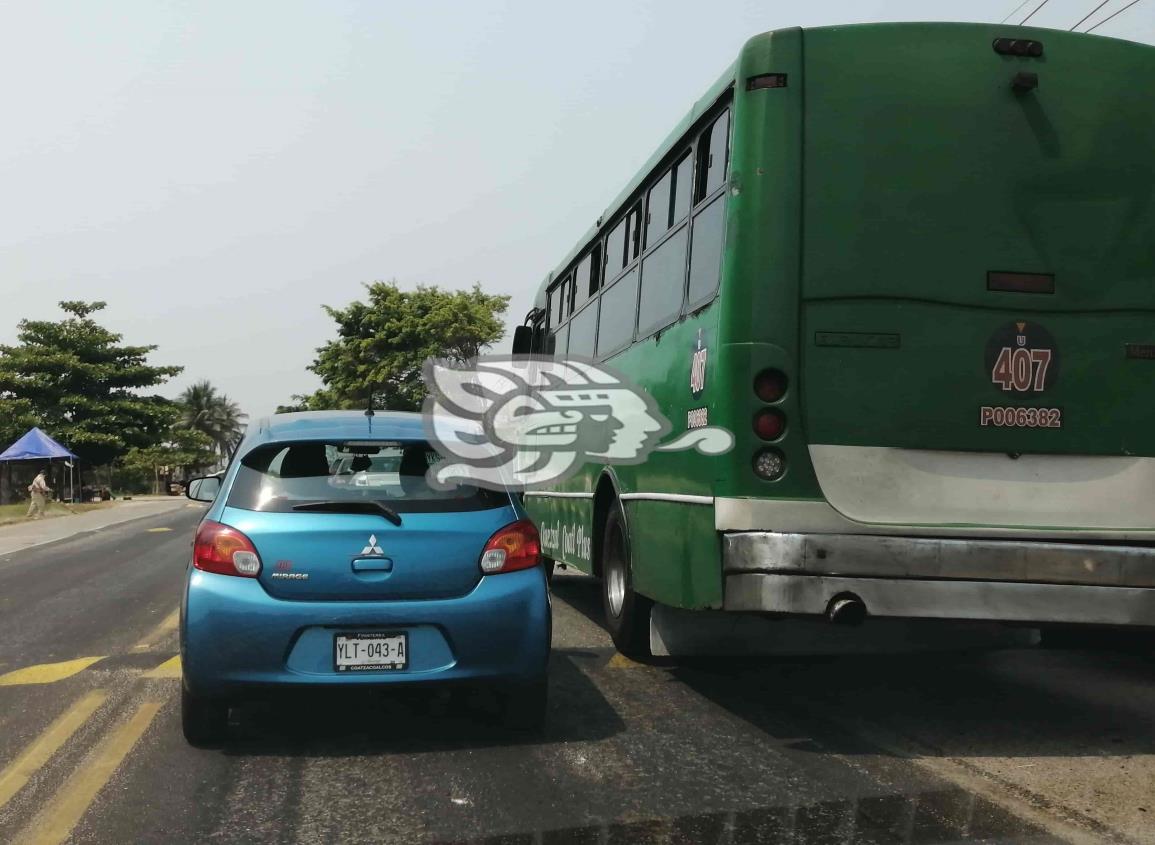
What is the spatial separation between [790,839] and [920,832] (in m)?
0.48

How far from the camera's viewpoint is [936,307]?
5.62 meters

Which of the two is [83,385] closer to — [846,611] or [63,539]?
[63,539]

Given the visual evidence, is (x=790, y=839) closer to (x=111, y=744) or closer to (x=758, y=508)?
(x=758, y=508)

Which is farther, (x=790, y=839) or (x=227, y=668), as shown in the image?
(x=227, y=668)

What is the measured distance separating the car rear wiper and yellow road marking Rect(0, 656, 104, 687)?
10.0ft

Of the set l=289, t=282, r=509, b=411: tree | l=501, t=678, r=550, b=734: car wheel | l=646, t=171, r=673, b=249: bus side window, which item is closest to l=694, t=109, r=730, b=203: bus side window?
l=646, t=171, r=673, b=249: bus side window

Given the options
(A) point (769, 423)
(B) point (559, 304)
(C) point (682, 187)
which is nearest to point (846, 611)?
(A) point (769, 423)

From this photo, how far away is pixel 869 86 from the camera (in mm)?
5668

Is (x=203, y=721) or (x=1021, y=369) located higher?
(x=1021, y=369)

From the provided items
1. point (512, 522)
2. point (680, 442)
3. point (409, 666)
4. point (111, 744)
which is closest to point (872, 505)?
point (680, 442)

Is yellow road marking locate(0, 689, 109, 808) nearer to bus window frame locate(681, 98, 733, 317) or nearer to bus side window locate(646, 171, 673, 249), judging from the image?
bus window frame locate(681, 98, 733, 317)

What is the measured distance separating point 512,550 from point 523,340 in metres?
8.69

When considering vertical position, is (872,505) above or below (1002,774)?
above

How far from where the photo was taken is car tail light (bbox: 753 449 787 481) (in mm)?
5504
